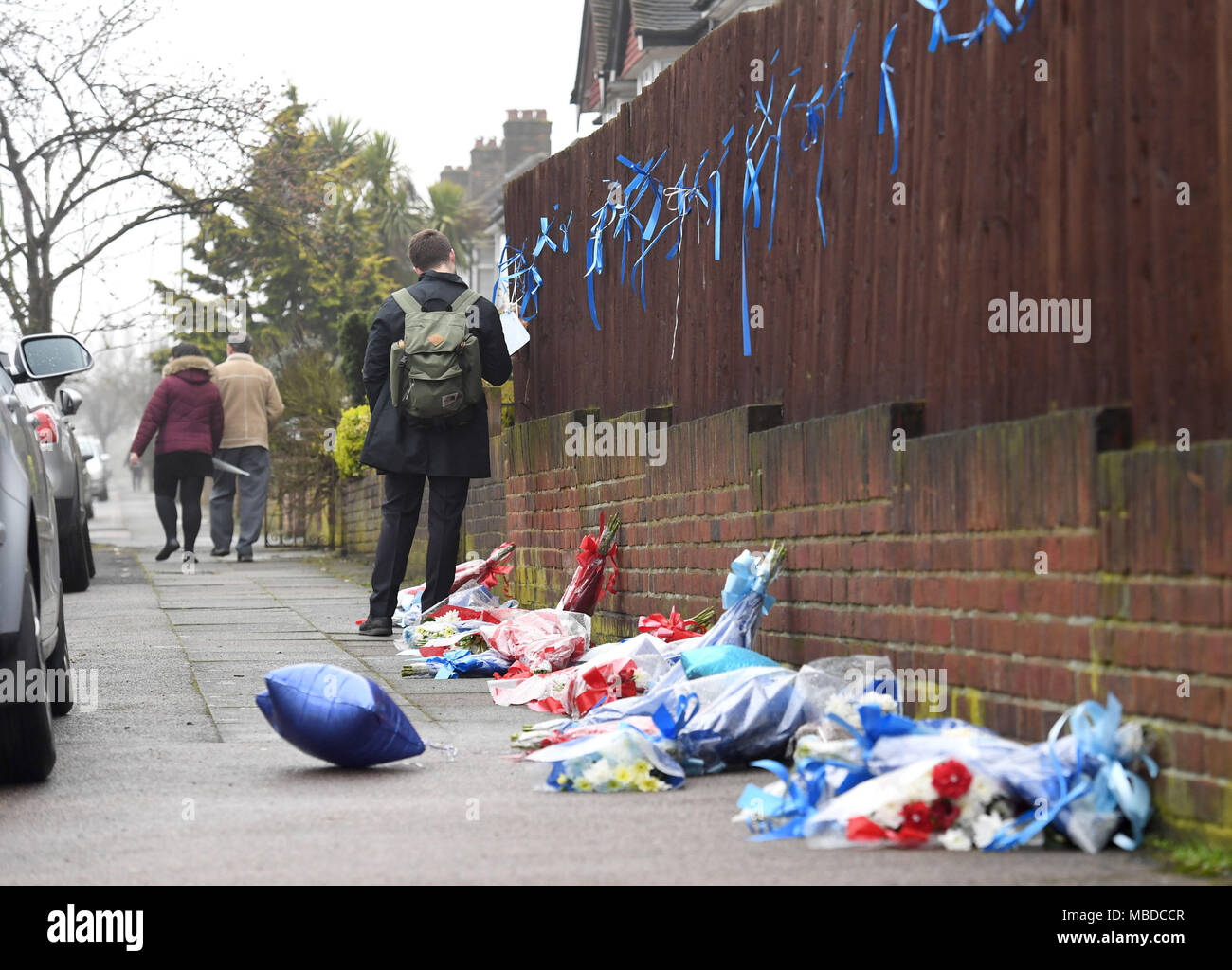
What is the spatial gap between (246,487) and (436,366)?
734cm

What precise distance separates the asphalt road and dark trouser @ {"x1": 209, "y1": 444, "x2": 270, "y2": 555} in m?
7.98

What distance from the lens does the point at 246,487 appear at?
15102 millimetres

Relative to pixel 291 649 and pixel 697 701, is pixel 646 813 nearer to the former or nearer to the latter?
pixel 697 701

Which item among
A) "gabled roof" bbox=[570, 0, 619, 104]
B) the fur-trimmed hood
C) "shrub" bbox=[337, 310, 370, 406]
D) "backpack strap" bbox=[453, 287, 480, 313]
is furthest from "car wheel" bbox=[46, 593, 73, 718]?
"gabled roof" bbox=[570, 0, 619, 104]

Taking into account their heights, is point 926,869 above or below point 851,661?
below

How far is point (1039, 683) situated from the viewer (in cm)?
405

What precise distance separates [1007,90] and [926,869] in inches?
80.8

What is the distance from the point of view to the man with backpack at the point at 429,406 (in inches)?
325

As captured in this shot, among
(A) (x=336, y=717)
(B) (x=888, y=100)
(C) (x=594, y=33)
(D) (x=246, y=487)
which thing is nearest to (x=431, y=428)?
(A) (x=336, y=717)

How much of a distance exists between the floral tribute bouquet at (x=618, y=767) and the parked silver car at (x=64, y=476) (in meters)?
6.29

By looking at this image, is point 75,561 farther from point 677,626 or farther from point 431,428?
point 677,626

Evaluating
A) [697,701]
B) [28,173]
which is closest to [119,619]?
[697,701]

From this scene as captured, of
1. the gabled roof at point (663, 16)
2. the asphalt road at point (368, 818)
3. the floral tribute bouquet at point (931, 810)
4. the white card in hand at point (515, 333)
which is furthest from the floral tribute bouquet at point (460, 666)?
the gabled roof at point (663, 16)
